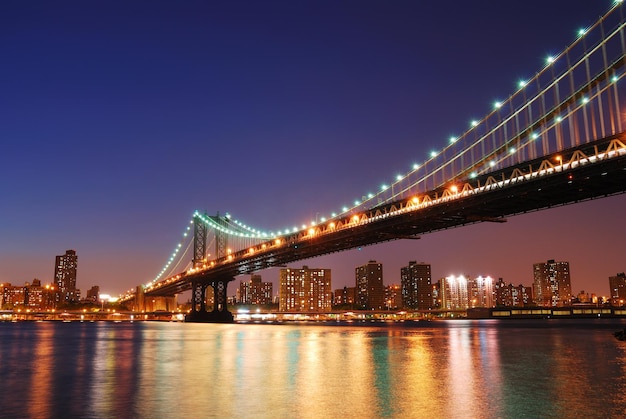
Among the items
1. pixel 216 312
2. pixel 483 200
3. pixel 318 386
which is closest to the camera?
pixel 318 386

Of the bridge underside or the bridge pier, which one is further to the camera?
the bridge pier

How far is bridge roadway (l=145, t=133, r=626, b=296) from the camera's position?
37750 mm

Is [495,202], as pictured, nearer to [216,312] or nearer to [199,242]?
[216,312]

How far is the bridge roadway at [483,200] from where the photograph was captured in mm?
37750

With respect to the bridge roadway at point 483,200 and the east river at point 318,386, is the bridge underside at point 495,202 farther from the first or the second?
the east river at point 318,386

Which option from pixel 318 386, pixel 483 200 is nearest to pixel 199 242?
pixel 483 200

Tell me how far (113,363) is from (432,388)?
15.1 m

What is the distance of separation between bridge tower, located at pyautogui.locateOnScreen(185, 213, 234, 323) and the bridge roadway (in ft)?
80.5

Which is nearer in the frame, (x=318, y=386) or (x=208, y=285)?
(x=318, y=386)

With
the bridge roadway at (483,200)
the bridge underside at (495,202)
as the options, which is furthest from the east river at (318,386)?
the bridge underside at (495,202)

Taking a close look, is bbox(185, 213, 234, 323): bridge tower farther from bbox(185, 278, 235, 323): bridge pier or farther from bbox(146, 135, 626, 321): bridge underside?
bbox(146, 135, 626, 321): bridge underside

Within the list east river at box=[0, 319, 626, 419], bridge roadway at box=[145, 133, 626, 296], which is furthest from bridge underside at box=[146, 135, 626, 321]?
east river at box=[0, 319, 626, 419]

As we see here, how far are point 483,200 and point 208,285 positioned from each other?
70496 millimetres

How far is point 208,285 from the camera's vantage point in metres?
108
